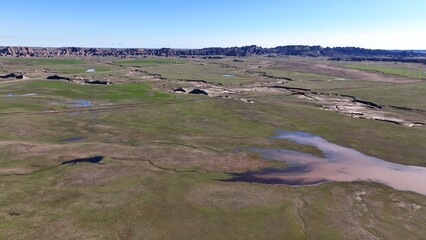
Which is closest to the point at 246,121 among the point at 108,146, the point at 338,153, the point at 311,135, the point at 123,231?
the point at 311,135

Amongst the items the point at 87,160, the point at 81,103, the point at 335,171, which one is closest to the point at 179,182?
the point at 87,160

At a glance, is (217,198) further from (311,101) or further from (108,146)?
(311,101)

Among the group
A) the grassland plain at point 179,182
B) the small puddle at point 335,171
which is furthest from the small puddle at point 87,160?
the small puddle at point 335,171

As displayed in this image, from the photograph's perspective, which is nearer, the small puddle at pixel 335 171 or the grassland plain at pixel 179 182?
the grassland plain at pixel 179 182

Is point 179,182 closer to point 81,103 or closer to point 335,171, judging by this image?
point 335,171

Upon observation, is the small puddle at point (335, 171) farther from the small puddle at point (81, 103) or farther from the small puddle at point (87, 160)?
the small puddle at point (81, 103)

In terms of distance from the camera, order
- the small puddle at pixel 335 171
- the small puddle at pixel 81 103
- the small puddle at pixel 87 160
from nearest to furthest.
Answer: the small puddle at pixel 335 171, the small puddle at pixel 87 160, the small puddle at pixel 81 103
